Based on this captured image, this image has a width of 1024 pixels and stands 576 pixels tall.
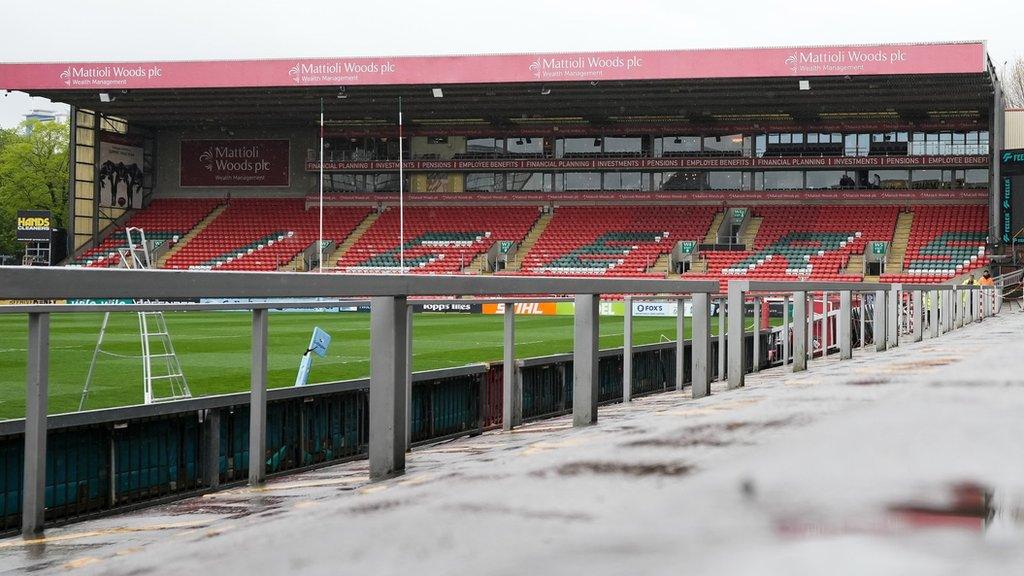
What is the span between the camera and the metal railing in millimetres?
4262

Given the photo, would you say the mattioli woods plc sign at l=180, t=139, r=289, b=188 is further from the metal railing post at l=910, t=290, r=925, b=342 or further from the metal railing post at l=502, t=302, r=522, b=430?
the metal railing post at l=502, t=302, r=522, b=430

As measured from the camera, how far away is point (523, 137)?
53969 millimetres

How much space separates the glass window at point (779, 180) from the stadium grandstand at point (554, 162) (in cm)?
9

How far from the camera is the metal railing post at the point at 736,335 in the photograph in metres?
9.61

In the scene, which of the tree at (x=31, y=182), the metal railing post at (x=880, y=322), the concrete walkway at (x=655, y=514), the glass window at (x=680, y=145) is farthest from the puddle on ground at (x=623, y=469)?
the tree at (x=31, y=182)

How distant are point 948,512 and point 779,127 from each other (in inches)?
1937

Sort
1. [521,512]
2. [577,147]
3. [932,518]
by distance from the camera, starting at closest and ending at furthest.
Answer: [932,518] < [521,512] < [577,147]

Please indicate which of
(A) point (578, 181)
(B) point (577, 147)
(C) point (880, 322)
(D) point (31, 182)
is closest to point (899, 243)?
(A) point (578, 181)

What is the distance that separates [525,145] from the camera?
53938 mm

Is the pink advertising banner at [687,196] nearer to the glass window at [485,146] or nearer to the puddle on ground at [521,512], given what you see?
the glass window at [485,146]

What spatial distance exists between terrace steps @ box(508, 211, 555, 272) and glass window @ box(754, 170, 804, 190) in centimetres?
972

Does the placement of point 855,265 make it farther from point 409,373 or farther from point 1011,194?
point 409,373

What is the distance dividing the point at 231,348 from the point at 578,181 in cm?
3412

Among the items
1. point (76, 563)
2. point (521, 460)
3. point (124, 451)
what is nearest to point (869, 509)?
point (521, 460)
